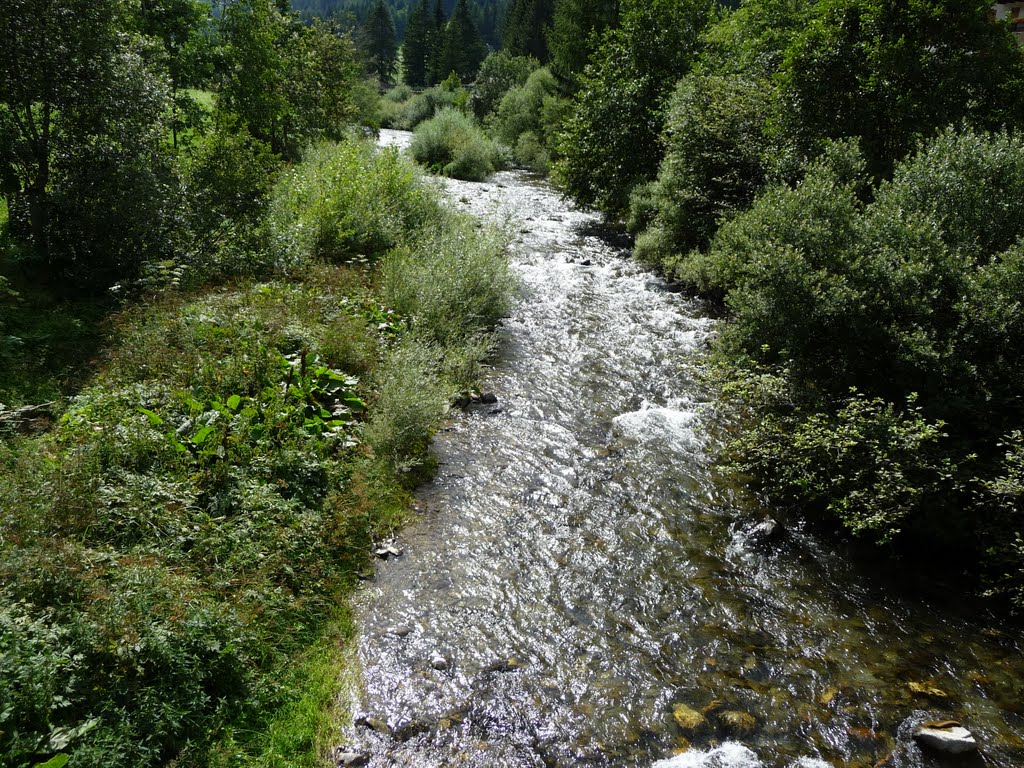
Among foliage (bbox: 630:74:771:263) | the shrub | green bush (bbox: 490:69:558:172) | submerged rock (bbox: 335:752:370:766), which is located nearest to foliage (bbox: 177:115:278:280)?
the shrub

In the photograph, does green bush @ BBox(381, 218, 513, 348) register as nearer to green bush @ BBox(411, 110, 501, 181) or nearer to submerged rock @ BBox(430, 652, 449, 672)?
submerged rock @ BBox(430, 652, 449, 672)

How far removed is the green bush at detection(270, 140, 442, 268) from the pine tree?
3465 inches

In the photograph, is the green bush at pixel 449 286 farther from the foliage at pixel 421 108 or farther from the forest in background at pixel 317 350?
the foliage at pixel 421 108

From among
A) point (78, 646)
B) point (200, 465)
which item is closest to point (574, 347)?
point (200, 465)

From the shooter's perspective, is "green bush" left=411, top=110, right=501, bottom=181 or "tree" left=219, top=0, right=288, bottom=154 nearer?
"tree" left=219, top=0, right=288, bottom=154

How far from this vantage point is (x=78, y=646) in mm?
4062

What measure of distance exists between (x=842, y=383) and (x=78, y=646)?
30.8 feet

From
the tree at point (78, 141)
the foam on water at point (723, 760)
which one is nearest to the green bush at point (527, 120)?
the tree at point (78, 141)

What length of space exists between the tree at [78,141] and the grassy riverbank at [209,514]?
5.34ft

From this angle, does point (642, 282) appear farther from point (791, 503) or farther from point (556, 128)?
point (556, 128)

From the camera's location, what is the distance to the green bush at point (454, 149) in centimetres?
3441

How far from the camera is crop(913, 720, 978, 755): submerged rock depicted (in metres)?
4.98

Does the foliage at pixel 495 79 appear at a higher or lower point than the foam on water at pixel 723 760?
higher

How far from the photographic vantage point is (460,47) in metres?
86.8
